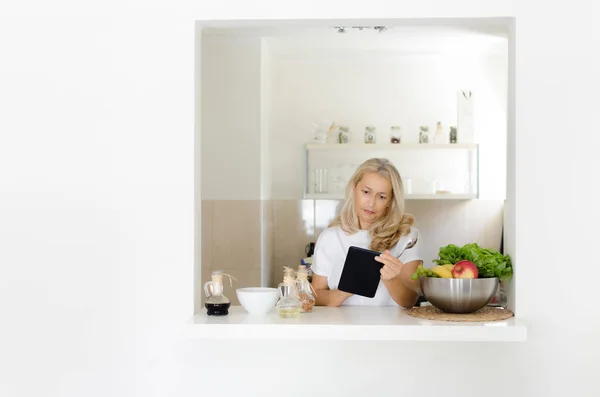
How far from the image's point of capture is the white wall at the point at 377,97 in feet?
17.1

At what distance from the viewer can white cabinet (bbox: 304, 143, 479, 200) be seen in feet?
16.5

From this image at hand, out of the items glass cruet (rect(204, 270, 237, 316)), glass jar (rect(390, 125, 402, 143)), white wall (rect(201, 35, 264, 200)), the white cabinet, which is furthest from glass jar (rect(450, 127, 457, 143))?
glass cruet (rect(204, 270, 237, 316))

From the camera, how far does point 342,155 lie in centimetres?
514

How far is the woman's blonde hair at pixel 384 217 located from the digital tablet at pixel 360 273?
1.31 feet

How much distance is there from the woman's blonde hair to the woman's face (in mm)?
18

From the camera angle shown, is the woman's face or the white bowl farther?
the woman's face

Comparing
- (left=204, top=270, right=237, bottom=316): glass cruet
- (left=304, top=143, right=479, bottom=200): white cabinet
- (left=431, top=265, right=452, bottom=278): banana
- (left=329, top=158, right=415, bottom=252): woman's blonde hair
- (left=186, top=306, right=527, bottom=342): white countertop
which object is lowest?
(left=186, top=306, right=527, bottom=342): white countertop

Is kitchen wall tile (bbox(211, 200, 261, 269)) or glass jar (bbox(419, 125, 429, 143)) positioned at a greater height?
glass jar (bbox(419, 125, 429, 143))

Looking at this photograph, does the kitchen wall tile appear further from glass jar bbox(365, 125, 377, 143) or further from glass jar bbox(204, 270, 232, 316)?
glass jar bbox(204, 270, 232, 316)

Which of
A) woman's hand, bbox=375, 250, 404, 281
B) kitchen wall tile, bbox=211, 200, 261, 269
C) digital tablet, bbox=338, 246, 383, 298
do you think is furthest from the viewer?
kitchen wall tile, bbox=211, 200, 261, 269

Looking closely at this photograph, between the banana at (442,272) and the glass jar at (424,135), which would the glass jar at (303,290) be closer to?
the banana at (442,272)

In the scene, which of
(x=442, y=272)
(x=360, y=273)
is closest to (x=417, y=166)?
(x=360, y=273)

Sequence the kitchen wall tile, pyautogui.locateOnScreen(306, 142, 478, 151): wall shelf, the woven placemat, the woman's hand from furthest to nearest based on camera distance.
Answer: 1. pyautogui.locateOnScreen(306, 142, 478, 151): wall shelf
2. the kitchen wall tile
3. the woman's hand
4. the woven placemat
